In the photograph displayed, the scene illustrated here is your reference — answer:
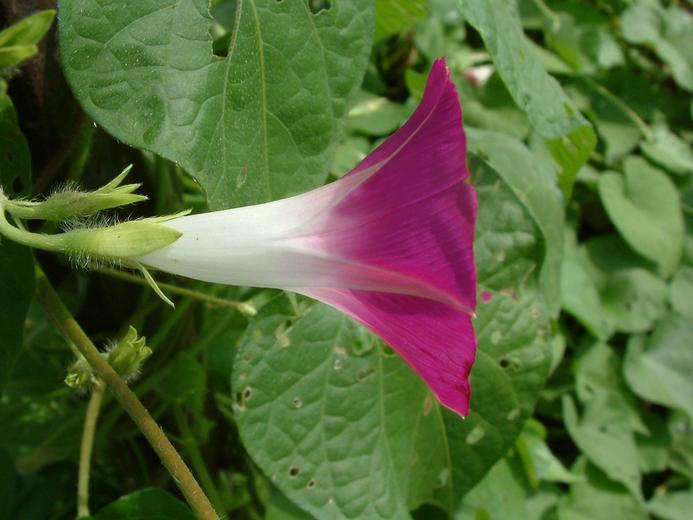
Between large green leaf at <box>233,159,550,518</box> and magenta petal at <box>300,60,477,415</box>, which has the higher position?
magenta petal at <box>300,60,477,415</box>

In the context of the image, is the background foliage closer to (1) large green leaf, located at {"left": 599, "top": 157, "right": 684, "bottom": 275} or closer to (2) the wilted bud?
(2) the wilted bud

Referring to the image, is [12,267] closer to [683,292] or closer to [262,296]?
[262,296]

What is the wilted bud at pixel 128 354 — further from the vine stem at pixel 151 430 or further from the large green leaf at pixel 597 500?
the large green leaf at pixel 597 500

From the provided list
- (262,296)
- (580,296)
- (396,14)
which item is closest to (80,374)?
(262,296)

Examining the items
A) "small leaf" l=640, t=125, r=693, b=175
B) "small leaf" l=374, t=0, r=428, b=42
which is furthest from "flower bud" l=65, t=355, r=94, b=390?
"small leaf" l=640, t=125, r=693, b=175

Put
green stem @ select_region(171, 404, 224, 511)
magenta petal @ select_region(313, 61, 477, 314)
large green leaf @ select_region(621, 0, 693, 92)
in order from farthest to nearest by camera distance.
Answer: large green leaf @ select_region(621, 0, 693, 92) → green stem @ select_region(171, 404, 224, 511) → magenta petal @ select_region(313, 61, 477, 314)

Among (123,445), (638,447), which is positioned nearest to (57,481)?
(123,445)

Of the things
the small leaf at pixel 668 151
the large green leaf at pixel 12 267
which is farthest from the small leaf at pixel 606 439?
the large green leaf at pixel 12 267
